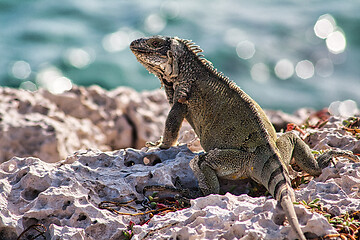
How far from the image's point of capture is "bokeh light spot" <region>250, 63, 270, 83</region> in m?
17.5

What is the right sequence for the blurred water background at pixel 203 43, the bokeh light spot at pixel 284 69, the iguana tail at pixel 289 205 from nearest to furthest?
the iguana tail at pixel 289 205
the blurred water background at pixel 203 43
the bokeh light spot at pixel 284 69

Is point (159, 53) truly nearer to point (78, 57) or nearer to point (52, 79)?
point (52, 79)

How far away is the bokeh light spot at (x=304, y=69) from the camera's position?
1775cm

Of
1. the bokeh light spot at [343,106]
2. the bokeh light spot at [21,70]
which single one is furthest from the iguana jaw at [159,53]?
the bokeh light spot at [21,70]

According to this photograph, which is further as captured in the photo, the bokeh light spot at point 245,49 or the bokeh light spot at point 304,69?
the bokeh light spot at point 245,49

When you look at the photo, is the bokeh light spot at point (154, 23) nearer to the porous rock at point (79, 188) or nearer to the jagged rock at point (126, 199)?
the porous rock at point (79, 188)

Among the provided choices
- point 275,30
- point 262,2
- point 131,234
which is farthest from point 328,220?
point 262,2

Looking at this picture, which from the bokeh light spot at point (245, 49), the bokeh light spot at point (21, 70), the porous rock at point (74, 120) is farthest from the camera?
the bokeh light spot at point (245, 49)

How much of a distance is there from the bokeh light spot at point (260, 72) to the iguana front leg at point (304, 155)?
12.8 meters

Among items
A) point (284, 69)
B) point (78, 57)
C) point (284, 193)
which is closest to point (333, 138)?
point (284, 193)

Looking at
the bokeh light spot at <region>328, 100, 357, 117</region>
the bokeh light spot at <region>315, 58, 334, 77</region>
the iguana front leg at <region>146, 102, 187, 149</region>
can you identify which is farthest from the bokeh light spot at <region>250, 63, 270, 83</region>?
the iguana front leg at <region>146, 102, 187, 149</region>

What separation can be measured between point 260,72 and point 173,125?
506 inches

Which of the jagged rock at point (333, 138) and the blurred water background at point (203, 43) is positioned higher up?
the jagged rock at point (333, 138)

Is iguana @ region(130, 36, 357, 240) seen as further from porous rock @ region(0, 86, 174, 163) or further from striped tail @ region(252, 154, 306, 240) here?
porous rock @ region(0, 86, 174, 163)
